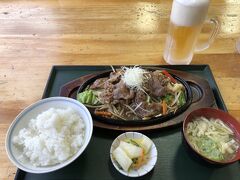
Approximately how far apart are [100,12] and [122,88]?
109 centimetres

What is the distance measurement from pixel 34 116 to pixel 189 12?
3.02ft

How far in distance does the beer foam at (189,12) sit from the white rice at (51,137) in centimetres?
75

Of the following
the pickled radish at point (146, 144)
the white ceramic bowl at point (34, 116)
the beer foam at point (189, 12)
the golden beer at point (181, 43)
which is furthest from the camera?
the golden beer at point (181, 43)

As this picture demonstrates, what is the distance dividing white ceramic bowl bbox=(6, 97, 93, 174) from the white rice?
0.02 meters

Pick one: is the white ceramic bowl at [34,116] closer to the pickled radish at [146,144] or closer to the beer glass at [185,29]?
the pickled radish at [146,144]

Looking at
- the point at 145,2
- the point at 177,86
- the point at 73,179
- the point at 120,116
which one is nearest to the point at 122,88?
the point at 120,116

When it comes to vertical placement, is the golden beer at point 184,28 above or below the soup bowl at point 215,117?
above

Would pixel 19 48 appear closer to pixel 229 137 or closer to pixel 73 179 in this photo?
pixel 73 179

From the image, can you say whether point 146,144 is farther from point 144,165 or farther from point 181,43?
point 181,43

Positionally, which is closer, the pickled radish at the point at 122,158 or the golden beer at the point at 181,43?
the pickled radish at the point at 122,158

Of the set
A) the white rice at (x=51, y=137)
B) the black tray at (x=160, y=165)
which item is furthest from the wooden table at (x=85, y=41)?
the black tray at (x=160, y=165)

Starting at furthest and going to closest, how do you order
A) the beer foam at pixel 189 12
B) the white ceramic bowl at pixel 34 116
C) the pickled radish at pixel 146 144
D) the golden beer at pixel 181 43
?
the golden beer at pixel 181 43 < the beer foam at pixel 189 12 < the pickled radish at pixel 146 144 < the white ceramic bowl at pixel 34 116

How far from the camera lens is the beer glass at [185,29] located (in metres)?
1.18

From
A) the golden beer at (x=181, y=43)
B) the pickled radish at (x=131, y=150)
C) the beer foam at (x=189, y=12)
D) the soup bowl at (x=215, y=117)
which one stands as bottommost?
the pickled radish at (x=131, y=150)
